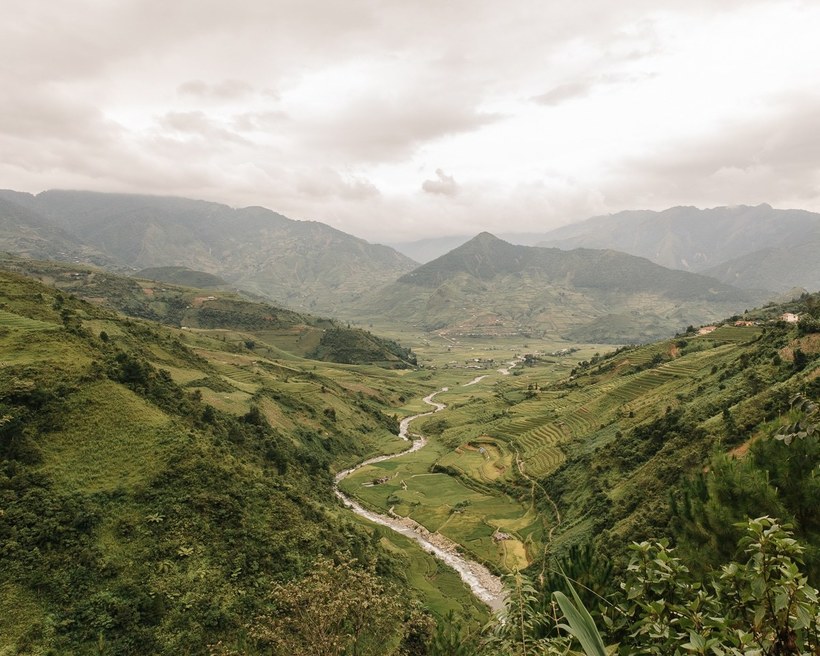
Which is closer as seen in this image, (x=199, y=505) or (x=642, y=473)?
(x=199, y=505)

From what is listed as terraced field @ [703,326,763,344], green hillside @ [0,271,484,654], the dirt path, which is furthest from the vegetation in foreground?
terraced field @ [703,326,763,344]

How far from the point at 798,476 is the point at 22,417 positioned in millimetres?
46807

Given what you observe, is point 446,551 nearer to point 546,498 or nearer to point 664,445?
point 546,498

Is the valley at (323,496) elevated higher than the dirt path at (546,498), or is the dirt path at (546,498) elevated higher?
the valley at (323,496)

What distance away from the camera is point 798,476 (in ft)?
57.0

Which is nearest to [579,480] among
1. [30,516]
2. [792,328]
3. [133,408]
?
[792,328]

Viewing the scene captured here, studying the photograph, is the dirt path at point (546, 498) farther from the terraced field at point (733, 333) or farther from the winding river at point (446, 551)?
the terraced field at point (733, 333)

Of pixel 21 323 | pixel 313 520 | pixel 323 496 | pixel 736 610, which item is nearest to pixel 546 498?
pixel 323 496

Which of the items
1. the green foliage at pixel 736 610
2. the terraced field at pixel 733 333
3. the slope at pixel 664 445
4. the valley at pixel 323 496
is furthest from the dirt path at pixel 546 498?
the terraced field at pixel 733 333

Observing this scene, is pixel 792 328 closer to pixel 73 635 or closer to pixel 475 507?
pixel 475 507

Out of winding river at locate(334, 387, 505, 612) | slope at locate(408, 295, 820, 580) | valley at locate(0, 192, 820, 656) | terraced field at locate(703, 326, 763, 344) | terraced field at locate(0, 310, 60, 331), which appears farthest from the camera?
terraced field at locate(703, 326, 763, 344)

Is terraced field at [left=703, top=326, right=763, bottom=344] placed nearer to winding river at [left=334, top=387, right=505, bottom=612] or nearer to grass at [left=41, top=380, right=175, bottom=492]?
winding river at [left=334, top=387, right=505, bottom=612]

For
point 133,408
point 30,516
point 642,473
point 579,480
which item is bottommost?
point 579,480

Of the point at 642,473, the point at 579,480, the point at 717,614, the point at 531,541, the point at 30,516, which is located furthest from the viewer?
the point at 579,480
